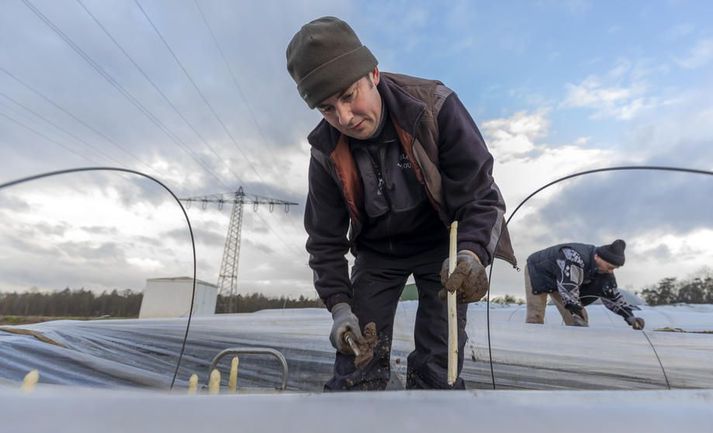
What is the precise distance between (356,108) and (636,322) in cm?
241

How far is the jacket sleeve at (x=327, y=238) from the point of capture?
124 cm

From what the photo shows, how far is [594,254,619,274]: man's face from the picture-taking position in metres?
2.45

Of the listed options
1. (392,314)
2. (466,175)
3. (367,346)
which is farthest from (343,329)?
(466,175)

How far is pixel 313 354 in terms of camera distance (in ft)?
6.69

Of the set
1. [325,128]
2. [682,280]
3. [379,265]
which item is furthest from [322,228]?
[682,280]

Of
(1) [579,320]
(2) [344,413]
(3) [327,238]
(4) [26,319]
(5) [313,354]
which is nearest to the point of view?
(2) [344,413]

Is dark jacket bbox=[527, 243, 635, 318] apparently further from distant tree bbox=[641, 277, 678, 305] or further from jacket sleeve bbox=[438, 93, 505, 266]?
A: jacket sleeve bbox=[438, 93, 505, 266]

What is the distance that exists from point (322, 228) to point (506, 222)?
58cm

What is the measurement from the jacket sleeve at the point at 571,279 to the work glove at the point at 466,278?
6.04 ft

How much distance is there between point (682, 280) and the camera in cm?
319

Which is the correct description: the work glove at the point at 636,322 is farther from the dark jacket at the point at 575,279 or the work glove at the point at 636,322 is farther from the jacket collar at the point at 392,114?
the jacket collar at the point at 392,114

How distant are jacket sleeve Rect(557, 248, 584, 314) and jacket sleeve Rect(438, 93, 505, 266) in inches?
66.7

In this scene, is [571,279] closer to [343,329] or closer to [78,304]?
[343,329]

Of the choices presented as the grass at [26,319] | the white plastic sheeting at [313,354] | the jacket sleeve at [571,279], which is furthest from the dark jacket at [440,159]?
the grass at [26,319]
